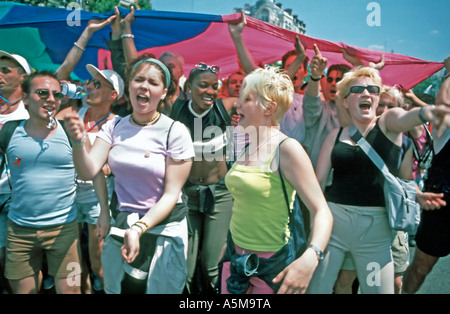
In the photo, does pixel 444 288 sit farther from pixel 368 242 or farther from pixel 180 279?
pixel 180 279

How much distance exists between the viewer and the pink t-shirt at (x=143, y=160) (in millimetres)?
2006

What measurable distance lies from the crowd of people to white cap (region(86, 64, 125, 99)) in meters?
0.23

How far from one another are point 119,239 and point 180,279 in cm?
48

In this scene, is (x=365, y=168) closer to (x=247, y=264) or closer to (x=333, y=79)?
(x=247, y=264)

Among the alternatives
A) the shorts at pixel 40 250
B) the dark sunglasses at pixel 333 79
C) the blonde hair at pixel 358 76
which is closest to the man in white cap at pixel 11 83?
the shorts at pixel 40 250

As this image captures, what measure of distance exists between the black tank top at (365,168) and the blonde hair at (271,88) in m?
0.61

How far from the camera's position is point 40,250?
248 centimetres

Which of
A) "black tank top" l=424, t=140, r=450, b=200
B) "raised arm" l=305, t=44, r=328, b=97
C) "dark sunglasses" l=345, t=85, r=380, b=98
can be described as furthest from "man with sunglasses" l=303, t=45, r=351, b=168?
"black tank top" l=424, t=140, r=450, b=200

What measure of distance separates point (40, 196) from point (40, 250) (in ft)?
1.47

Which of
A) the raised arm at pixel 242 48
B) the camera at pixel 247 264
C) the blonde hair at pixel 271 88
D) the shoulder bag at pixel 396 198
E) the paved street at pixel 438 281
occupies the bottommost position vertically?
the paved street at pixel 438 281

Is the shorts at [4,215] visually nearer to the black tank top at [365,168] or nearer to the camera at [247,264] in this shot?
the camera at [247,264]

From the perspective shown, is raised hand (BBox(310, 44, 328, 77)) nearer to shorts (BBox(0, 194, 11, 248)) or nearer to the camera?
the camera

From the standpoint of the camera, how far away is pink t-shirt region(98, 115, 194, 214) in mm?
2006

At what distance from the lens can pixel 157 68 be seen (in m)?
2.18
